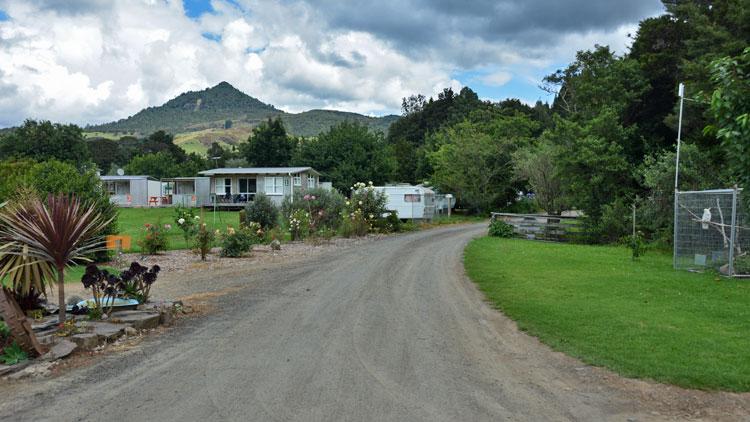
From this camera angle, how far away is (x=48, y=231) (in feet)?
22.4

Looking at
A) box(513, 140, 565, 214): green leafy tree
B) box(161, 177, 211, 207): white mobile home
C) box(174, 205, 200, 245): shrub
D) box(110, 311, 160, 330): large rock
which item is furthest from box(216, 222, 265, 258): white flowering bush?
box(161, 177, 211, 207): white mobile home

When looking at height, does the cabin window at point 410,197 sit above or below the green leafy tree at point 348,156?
below

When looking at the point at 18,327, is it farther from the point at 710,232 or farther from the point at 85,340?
the point at 710,232

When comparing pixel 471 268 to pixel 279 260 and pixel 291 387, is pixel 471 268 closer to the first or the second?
pixel 279 260

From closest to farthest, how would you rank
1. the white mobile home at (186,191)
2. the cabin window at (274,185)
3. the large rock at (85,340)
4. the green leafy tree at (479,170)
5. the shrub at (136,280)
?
the large rock at (85,340), the shrub at (136,280), the green leafy tree at (479,170), the cabin window at (274,185), the white mobile home at (186,191)

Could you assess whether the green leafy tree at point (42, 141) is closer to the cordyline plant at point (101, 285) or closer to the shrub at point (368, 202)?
the shrub at point (368, 202)

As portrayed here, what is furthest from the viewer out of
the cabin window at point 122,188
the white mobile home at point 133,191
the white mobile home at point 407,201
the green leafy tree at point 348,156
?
the cabin window at point 122,188

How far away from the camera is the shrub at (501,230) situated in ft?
84.7

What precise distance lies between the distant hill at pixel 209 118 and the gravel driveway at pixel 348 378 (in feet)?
481

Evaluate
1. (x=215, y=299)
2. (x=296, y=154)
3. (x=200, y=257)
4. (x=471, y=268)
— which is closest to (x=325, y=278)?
(x=215, y=299)

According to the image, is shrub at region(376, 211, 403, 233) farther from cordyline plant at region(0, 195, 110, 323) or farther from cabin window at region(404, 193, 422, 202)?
cordyline plant at region(0, 195, 110, 323)

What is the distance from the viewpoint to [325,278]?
12516mm

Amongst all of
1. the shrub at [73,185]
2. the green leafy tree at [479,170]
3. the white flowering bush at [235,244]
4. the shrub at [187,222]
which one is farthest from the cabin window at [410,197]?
the shrub at [73,185]

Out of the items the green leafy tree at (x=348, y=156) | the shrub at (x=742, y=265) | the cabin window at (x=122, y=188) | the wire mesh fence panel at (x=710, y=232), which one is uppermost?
the green leafy tree at (x=348, y=156)
